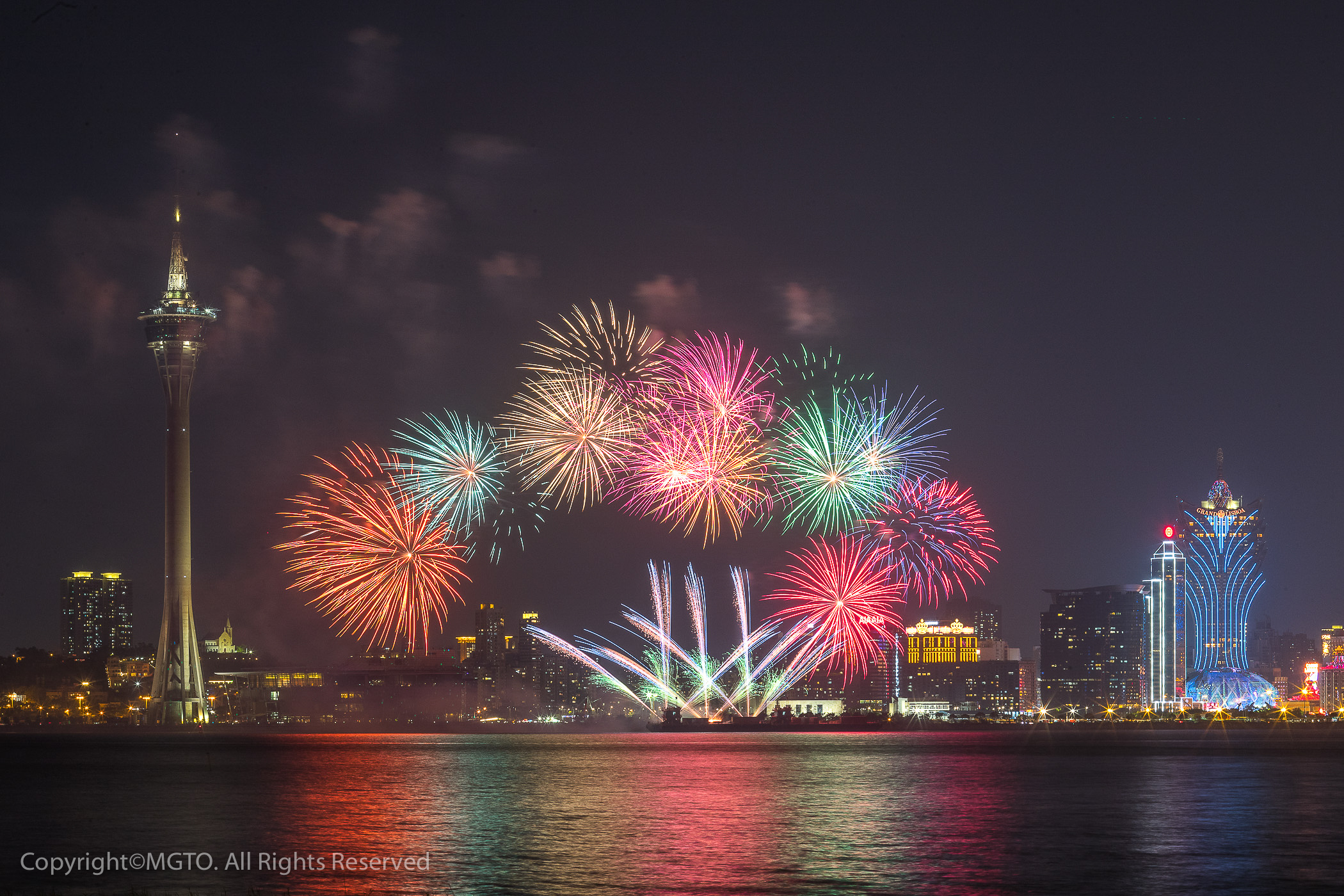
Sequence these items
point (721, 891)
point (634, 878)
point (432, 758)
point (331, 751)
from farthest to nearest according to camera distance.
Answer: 1. point (331, 751)
2. point (432, 758)
3. point (634, 878)
4. point (721, 891)

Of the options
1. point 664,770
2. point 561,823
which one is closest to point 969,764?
point 664,770

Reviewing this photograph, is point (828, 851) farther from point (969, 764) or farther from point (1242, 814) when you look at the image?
point (969, 764)

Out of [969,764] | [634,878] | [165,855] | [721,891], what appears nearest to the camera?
[721,891]

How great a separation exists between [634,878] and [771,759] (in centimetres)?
9277

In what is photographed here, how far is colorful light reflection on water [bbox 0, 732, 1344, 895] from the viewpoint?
45719 millimetres

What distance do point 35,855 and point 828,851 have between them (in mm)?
29837

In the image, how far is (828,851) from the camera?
5284cm

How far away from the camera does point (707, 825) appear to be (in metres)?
63.2

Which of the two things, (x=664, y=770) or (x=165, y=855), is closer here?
(x=165, y=855)

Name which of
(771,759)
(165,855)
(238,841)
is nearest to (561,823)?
(238,841)

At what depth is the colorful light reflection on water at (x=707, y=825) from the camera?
1800 inches

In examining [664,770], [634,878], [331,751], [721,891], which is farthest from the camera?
[331,751]

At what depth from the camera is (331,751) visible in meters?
171

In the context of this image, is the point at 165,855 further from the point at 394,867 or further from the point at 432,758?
the point at 432,758
